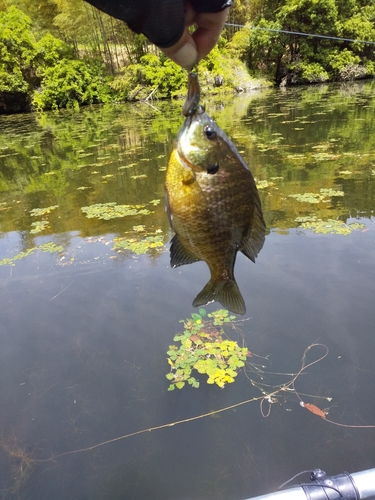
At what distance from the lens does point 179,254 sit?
4.94 ft

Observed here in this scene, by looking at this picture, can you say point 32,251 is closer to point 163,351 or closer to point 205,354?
point 163,351

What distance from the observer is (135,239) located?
14.9 feet

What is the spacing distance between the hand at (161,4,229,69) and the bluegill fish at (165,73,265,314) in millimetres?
147

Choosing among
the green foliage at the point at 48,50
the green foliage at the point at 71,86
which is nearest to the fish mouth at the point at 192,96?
the green foliage at the point at 71,86

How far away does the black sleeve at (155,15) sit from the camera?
3.64 feet

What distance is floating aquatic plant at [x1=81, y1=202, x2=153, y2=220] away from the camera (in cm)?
534

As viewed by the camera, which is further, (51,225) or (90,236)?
(51,225)

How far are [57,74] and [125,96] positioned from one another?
13.5 feet

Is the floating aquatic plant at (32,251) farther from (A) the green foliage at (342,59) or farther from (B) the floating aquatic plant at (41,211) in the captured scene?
(A) the green foliage at (342,59)

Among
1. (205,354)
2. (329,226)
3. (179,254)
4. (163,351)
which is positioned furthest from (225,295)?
(329,226)

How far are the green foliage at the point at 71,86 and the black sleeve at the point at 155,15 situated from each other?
23.1 meters

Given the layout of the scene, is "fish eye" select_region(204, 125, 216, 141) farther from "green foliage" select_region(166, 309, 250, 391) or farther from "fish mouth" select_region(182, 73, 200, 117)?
"green foliage" select_region(166, 309, 250, 391)

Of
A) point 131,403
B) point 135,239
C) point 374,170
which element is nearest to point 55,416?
point 131,403

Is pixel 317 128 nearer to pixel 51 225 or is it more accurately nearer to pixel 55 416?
pixel 51 225
